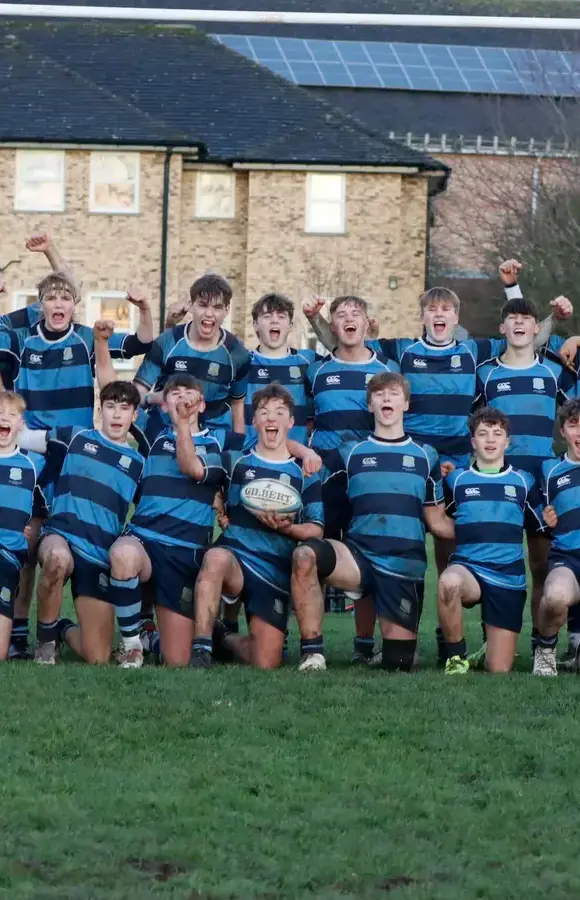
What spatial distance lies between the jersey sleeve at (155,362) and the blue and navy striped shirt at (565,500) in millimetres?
2111

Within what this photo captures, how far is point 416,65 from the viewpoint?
47094 millimetres

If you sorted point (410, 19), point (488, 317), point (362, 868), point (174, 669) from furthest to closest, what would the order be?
point (488, 317) → point (410, 19) → point (174, 669) → point (362, 868)

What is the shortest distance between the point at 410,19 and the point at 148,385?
230 cm

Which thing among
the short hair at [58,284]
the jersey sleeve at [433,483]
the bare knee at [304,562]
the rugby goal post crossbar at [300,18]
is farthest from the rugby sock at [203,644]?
the rugby goal post crossbar at [300,18]

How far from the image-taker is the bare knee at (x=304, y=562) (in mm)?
7609

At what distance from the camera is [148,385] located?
863cm

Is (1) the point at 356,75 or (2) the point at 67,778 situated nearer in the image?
(2) the point at 67,778

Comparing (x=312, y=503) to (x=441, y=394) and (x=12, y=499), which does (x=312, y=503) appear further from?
(x=12, y=499)

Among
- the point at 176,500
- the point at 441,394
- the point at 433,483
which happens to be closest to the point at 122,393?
the point at 176,500

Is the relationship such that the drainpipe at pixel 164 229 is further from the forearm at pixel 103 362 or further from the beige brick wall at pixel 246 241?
the forearm at pixel 103 362

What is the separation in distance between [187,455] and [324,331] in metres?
1.47

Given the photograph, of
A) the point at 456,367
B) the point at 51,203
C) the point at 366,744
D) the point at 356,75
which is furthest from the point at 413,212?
the point at 366,744

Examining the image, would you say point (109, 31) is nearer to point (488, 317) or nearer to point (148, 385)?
point (488, 317)

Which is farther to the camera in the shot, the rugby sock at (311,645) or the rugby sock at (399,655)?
the rugby sock at (399,655)
